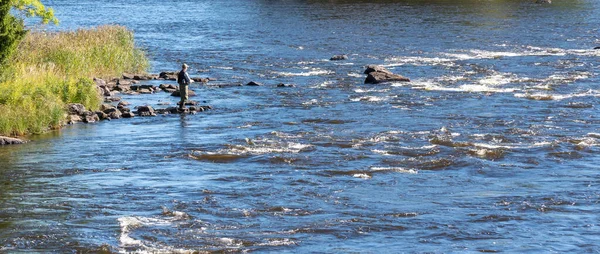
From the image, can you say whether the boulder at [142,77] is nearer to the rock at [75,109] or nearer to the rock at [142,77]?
the rock at [142,77]

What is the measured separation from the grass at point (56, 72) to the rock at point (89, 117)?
818mm

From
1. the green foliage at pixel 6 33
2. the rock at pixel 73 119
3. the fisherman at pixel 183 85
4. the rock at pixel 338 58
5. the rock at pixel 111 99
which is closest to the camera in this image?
the green foliage at pixel 6 33

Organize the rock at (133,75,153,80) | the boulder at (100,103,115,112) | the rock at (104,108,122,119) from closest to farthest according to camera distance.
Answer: the rock at (104,108,122,119) < the boulder at (100,103,115,112) < the rock at (133,75,153,80)

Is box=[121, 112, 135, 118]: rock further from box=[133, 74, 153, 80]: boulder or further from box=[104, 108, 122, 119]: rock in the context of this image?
box=[133, 74, 153, 80]: boulder

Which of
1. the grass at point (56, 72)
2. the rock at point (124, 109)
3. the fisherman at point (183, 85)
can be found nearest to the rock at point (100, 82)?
the grass at point (56, 72)

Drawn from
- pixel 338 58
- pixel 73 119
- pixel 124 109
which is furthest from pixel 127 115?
pixel 338 58

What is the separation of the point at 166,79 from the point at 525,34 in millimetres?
33398

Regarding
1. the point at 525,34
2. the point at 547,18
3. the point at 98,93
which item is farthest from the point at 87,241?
the point at 547,18

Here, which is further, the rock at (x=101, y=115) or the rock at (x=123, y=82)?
the rock at (x=123, y=82)

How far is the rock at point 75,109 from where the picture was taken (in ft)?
118

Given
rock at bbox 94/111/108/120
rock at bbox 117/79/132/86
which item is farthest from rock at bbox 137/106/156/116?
rock at bbox 117/79/132/86

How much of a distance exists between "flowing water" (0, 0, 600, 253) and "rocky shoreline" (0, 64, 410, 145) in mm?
855

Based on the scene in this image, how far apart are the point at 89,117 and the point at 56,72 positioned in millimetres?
4924

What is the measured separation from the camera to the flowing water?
70.5 feet
